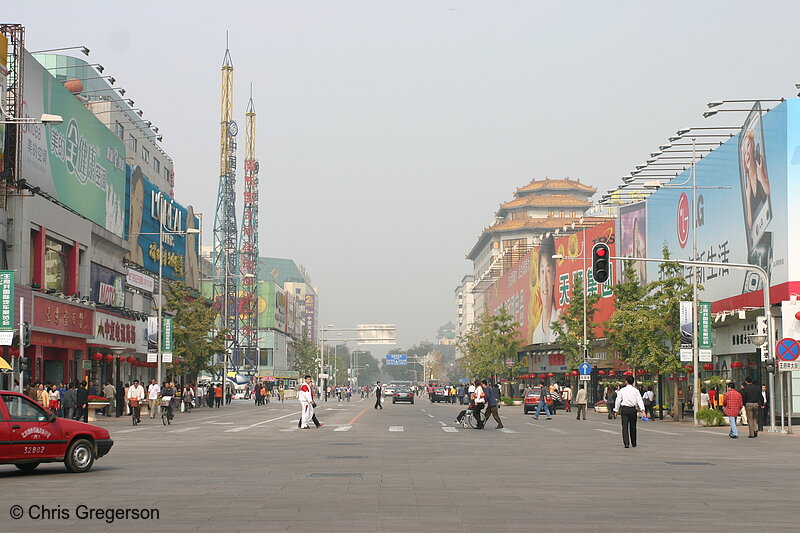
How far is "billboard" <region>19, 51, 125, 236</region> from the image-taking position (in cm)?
5253

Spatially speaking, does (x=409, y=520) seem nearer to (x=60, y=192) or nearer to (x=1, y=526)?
(x=1, y=526)

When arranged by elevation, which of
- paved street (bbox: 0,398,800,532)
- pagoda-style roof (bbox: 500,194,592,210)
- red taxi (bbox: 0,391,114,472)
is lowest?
Answer: paved street (bbox: 0,398,800,532)

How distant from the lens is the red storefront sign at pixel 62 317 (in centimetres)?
4947

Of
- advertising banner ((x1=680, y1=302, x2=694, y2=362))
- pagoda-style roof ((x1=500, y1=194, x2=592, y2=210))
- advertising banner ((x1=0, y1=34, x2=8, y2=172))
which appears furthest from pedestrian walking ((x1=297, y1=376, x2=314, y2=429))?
pagoda-style roof ((x1=500, y1=194, x2=592, y2=210))

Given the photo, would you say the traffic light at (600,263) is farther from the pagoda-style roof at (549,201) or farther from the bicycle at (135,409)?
the pagoda-style roof at (549,201)

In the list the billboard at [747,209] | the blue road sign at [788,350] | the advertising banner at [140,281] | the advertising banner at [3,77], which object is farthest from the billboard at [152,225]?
the blue road sign at [788,350]

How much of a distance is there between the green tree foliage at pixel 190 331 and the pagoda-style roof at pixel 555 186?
397 feet

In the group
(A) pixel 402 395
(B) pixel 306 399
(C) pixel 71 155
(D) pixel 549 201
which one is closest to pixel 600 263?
(B) pixel 306 399

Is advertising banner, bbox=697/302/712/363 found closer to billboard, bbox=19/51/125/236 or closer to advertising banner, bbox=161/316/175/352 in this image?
advertising banner, bbox=161/316/175/352

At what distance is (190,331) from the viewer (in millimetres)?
73000

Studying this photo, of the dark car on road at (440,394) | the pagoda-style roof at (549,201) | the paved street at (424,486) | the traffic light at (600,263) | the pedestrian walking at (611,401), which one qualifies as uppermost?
the pagoda-style roof at (549,201)

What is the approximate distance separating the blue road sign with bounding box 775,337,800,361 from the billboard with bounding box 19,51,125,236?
119ft

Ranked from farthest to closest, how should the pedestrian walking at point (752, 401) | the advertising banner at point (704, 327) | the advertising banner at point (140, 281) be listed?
the advertising banner at point (140, 281), the advertising banner at point (704, 327), the pedestrian walking at point (752, 401)

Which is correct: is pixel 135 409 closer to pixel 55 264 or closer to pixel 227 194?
pixel 55 264
